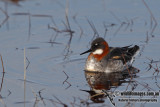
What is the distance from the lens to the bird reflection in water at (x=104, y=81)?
8.73m

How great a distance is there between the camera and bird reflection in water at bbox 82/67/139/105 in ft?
28.7

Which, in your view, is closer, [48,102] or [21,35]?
[48,102]

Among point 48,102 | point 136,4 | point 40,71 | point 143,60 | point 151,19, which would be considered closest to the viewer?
point 48,102

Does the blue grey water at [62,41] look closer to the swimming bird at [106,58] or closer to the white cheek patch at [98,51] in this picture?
the swimming bird at [106,58]

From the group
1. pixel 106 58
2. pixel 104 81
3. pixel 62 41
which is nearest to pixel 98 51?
pixel 106 58

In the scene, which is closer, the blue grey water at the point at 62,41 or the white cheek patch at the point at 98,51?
the blue grey water at the point at 62,41

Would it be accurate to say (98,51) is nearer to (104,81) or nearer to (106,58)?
(106,58)

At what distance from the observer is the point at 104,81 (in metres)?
9.83

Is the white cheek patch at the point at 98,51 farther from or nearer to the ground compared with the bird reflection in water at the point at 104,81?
farther from the ground

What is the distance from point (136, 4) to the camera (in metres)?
15.0

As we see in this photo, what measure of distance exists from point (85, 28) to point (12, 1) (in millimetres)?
3397

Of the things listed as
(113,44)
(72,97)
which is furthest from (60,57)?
(72,97)

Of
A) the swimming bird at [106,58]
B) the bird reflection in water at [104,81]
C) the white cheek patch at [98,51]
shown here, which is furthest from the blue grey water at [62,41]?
the white cheek patch at [98,51]

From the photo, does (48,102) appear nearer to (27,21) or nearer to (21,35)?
(21,35)
